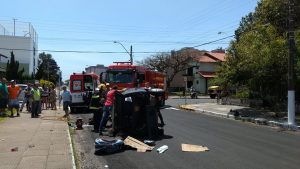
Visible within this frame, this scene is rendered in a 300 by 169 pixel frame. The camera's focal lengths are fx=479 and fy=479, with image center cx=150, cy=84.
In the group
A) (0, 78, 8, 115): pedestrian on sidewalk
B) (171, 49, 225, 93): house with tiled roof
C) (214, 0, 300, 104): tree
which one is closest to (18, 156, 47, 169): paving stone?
(0, 78, 8, 115): pedestrian on sidewalk

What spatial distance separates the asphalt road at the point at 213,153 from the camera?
11.0m

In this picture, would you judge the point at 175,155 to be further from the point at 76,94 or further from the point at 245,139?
the point at 76,94

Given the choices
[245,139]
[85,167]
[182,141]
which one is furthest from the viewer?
[245,139]

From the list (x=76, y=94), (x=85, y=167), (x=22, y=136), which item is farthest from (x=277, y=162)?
(x=76, y=94)

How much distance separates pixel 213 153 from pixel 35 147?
187 inches

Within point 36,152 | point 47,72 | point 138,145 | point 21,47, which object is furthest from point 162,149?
point 21,47

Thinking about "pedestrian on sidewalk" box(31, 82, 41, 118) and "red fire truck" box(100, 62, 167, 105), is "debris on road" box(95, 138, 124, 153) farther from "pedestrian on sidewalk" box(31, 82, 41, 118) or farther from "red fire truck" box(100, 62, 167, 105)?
"red fire truck" box(100, 62, 167, 105)

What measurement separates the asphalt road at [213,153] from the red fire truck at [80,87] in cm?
1301

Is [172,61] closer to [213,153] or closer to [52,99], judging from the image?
[52,99]

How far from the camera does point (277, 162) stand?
1126 centimetres

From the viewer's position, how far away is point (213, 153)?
12.6 metres

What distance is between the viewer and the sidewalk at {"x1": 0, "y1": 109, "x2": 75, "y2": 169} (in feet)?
34.3

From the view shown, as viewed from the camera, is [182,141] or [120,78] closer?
[182,141]

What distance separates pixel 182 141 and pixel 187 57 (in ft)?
234
